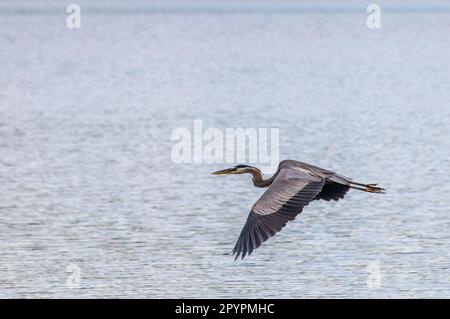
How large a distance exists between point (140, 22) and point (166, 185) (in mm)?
29779

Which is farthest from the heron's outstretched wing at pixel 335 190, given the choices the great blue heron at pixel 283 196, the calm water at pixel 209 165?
the calm water at pixel 209 165

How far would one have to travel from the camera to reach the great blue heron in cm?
949

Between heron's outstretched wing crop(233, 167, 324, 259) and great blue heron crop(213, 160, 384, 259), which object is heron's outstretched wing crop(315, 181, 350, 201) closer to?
great blue heron crop(213, 160, 384, 259)

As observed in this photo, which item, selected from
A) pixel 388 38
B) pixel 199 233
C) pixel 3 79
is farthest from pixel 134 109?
pixel 388 38

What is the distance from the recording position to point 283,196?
399 inches

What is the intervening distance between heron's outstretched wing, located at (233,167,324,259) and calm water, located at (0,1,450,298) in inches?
30.8

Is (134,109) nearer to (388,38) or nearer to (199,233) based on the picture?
(199,233)

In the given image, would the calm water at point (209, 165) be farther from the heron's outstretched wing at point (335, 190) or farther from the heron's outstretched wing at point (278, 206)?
the heron's outstretched wing at point (278, 206)

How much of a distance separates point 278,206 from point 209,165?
20.6 feet

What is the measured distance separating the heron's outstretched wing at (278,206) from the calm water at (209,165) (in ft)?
2.56

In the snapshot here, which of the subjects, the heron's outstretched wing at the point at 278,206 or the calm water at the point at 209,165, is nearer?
the heron's outstretched wing at the point at 278,206

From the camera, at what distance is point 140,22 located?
44.2 meters

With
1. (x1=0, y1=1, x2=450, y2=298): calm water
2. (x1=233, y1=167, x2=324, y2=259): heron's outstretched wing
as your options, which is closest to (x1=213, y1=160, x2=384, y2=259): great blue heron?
(x1=233, y1=167, x2=324, y2=259): heron's outstretched wing

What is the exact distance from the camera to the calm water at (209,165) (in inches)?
433
